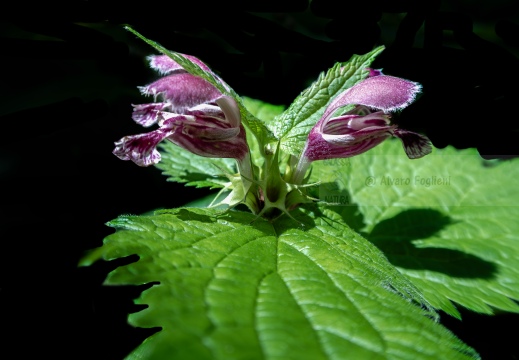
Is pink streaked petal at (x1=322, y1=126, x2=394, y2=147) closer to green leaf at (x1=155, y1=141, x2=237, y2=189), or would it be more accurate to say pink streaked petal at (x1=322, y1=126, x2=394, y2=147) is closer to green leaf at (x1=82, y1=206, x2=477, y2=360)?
green leaf at (x1=82, y1=206, x2=477, y2=360)

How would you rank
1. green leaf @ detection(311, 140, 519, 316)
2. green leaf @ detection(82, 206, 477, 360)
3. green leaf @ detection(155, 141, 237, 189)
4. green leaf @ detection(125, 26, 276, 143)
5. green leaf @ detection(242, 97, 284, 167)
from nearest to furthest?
green leaf @ detection(82, 206, 477, 360) < green leaf @ detection(125, 26, 276, 143) < green leaf @ detection(311, 140, 519, 316) < green leaf @ detection(155, 141, 237, 189) < green leaf @ detection(242, 97, 284, 167)

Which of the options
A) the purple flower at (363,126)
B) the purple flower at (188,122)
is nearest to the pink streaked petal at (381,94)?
the purple flower at (363,126)

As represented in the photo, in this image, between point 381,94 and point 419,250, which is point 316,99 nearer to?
point 381,94

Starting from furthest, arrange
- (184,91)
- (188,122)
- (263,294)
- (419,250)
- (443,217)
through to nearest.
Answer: (443,217), (419,250), (188,122), (184,91), (263,294)

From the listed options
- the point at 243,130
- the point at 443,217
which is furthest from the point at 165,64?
the point at 443,217

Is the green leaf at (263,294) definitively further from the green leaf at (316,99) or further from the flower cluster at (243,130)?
the green leaf at (316,99)

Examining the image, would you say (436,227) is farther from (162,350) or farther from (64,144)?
(64,144)

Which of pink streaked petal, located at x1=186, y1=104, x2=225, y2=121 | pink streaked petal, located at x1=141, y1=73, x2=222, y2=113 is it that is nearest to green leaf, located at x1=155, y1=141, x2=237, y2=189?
pink streaked petal, located at x1=186, y1=104, x2=225, y2=121
